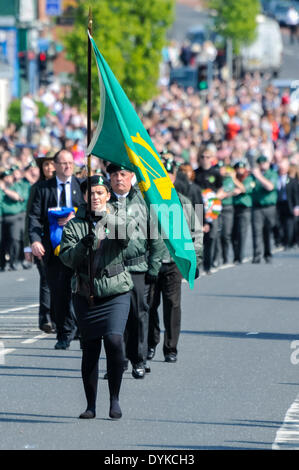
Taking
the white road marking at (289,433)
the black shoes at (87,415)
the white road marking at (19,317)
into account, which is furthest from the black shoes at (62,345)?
the black shoes at (87,415)

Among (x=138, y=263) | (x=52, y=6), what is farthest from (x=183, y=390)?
(x=52, y=6)

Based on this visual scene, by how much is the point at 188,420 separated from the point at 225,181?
1532 cm

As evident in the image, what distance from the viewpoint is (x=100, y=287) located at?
1043cm

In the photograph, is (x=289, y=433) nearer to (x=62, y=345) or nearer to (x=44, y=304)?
(x=62, y=345)

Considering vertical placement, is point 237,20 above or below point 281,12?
below

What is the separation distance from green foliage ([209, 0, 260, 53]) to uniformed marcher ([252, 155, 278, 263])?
42354 mm

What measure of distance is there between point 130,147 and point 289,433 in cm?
215

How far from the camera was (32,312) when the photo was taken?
1812 cm

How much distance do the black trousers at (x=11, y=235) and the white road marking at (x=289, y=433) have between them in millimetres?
15296

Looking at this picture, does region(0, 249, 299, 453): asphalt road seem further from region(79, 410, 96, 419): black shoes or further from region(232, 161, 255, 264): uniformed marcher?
region(232, 161, 255, 264): uniformed marcher

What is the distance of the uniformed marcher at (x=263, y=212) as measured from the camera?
87.5 ft

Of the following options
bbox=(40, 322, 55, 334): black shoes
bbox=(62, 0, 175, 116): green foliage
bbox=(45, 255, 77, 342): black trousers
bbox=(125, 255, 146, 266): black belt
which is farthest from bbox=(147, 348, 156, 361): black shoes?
bbox=(62, 0, 175, 116): green foliage

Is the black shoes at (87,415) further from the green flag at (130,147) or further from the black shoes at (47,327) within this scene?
the black shoes at (47,327)
